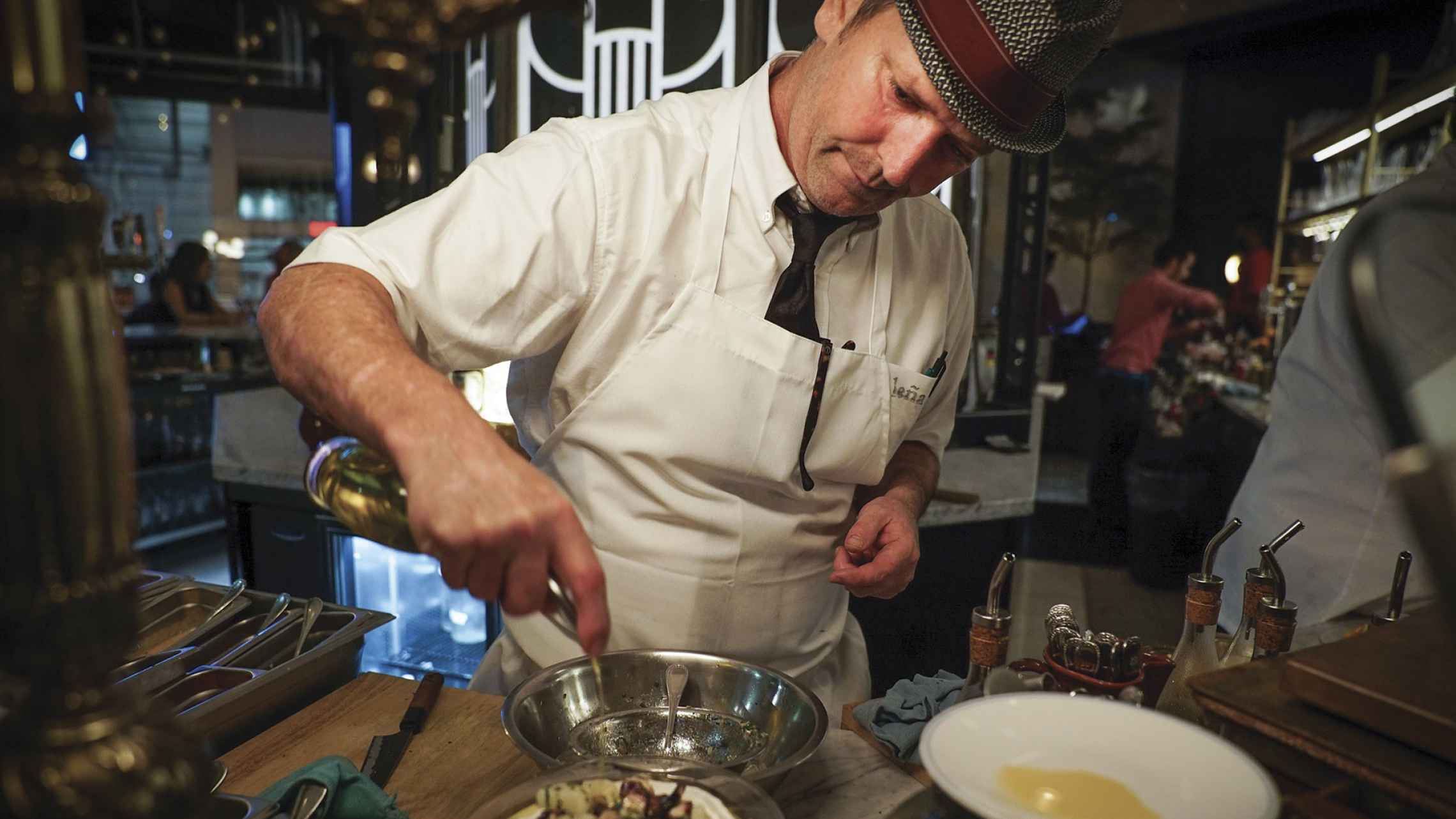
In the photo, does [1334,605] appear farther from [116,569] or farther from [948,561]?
[116,569]

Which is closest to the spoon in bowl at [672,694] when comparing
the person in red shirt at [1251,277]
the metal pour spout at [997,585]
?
the metal pour spout at [997,585]

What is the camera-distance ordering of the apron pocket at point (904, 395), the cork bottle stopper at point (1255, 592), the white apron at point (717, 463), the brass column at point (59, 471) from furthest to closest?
the apron pocket at point (904, 395), the white apron at point (717, 463), the cork bottle stopper at point (1255, 592), the brass column at point (59, 471)

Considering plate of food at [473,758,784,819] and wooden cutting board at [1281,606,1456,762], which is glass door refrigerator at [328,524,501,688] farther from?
wooden cutting board at [1281,606,1456,762]

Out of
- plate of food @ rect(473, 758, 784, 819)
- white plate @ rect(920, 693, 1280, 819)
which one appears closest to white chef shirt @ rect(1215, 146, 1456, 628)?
white plate @ rect(920, 693, 1280, 819)

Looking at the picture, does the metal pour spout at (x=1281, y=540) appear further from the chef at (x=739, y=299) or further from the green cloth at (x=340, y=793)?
the green cloth at (x=340, y=793)

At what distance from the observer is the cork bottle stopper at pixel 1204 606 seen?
116 cm

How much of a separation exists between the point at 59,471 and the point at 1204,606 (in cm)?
118

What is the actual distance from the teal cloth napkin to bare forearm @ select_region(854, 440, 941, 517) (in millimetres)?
393

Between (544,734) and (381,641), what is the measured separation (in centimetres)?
242

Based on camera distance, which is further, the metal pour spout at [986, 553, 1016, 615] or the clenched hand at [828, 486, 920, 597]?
the clenched hand at [828, 486, 920, 597]

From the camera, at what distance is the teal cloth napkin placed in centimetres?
120

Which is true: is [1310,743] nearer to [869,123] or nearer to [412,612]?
[869,123]

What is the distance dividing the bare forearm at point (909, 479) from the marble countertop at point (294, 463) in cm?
76

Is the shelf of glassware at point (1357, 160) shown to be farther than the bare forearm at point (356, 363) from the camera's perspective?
Yes
